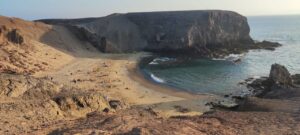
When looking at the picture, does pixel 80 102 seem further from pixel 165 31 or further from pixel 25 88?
pixel 165 31

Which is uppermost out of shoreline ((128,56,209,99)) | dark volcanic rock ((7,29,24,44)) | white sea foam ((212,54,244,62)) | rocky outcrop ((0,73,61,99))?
dark volcanic rock ((7,29,24,44))

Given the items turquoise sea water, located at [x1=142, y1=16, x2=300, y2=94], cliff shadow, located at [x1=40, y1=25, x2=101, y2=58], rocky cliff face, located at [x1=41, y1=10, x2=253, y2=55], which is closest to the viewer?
turquoise sea water, located at [x1=142, y1=16, x2=300, y2=94]

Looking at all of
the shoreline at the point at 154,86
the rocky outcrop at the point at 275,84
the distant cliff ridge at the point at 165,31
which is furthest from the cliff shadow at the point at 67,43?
the rocky outcrop at the point at 275,84

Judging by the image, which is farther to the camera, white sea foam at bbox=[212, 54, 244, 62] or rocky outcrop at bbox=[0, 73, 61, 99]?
white sea foam at bbox=[212, 54, 244, 62]

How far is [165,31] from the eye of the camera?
66125mm

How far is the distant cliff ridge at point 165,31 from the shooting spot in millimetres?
64125

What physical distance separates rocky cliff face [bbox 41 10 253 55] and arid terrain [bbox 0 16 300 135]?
1741cm

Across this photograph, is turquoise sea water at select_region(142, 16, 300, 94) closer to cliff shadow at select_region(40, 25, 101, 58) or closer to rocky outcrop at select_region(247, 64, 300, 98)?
rocky outcrop at select_region(247, 64, 300, 98)

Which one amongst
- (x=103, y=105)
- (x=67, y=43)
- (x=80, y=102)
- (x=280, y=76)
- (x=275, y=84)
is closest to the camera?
(x=80, y=102)

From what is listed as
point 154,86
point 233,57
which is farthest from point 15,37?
point 233,57

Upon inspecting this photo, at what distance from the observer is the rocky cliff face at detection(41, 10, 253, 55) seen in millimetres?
64312

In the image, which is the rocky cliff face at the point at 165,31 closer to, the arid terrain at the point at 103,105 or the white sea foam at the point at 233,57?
the white sea foam at the point at 233,57

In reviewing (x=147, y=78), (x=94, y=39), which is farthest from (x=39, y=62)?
(x=94, y=39)

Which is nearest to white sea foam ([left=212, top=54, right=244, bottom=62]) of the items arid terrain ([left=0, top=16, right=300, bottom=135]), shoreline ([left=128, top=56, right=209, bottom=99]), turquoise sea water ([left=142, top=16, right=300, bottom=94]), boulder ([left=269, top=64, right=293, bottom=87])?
turquoise sea water ([left=142, top=16, right=300, bottom=94])
